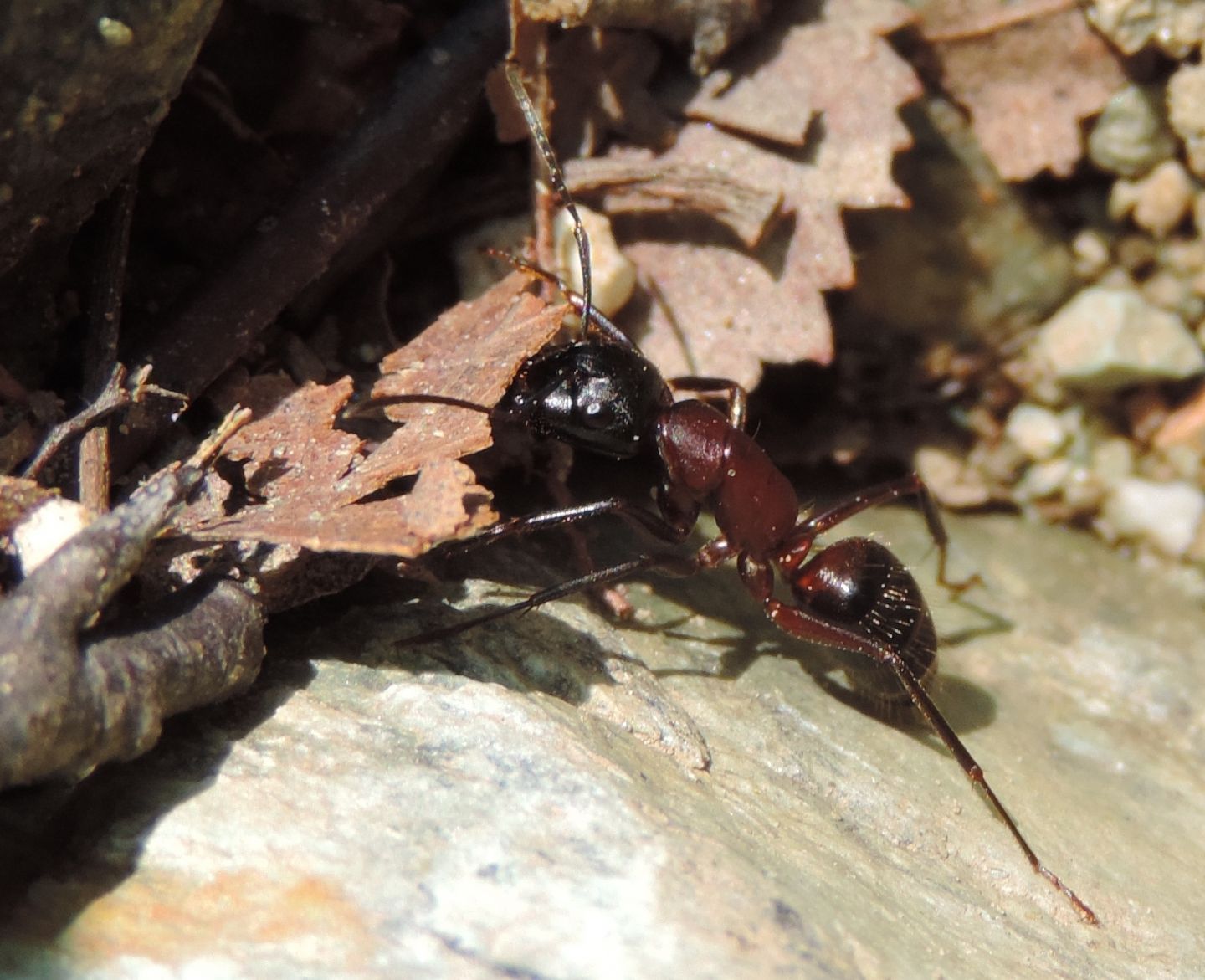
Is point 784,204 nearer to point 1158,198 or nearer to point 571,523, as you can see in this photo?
point 571,523

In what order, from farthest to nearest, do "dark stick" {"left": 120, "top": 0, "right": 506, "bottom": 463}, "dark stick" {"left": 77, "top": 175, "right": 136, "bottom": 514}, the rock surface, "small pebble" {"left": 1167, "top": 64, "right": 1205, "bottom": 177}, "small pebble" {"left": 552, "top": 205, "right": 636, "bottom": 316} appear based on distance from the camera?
"small pebble" {"left": 1167, "top": 64, "right": 1205, "bottom": 177} → "small pebble" {"left": 552, "top": 205, "right": 636, "bottom": 316} → "dark stick" {"left": 120, "top": 0, "right": 506, "bottom": 463} → "dark stick" {"left": 77, "top": 175, "right": 136, "bottom": 514} → the rock surface

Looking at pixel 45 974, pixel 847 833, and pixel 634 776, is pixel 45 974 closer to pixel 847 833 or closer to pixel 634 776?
pixel 634 776

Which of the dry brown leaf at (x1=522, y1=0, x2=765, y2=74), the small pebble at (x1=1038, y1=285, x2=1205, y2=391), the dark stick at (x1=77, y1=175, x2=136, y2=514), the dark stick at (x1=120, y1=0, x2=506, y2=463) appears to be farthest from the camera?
the small pebble at (x1=1038, y1=285, x2=1205, y2=391)

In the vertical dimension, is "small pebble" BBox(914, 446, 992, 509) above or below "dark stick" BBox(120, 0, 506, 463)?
below

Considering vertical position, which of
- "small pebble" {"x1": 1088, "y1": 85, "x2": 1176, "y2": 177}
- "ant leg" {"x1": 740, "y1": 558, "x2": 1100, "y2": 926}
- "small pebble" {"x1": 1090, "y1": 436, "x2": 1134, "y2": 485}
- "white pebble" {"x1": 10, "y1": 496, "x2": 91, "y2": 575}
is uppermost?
"small pebble" {"x1": 1088, "y1": 85, "x2": 1176, "y2": 177}

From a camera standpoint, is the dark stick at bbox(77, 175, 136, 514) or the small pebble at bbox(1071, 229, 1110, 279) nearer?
the dark stick at bbox(77, 175, 136, 514)

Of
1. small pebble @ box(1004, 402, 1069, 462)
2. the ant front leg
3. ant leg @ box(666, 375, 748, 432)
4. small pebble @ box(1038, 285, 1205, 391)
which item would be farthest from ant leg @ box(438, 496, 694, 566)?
small pebble @ box(1038, 285, 1205, 391)

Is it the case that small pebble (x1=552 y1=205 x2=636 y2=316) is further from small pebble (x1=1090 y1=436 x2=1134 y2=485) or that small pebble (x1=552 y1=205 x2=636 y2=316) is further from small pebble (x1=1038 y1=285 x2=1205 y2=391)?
small pebble (x1=1090 y1=436 x2=1134 y2=485)
